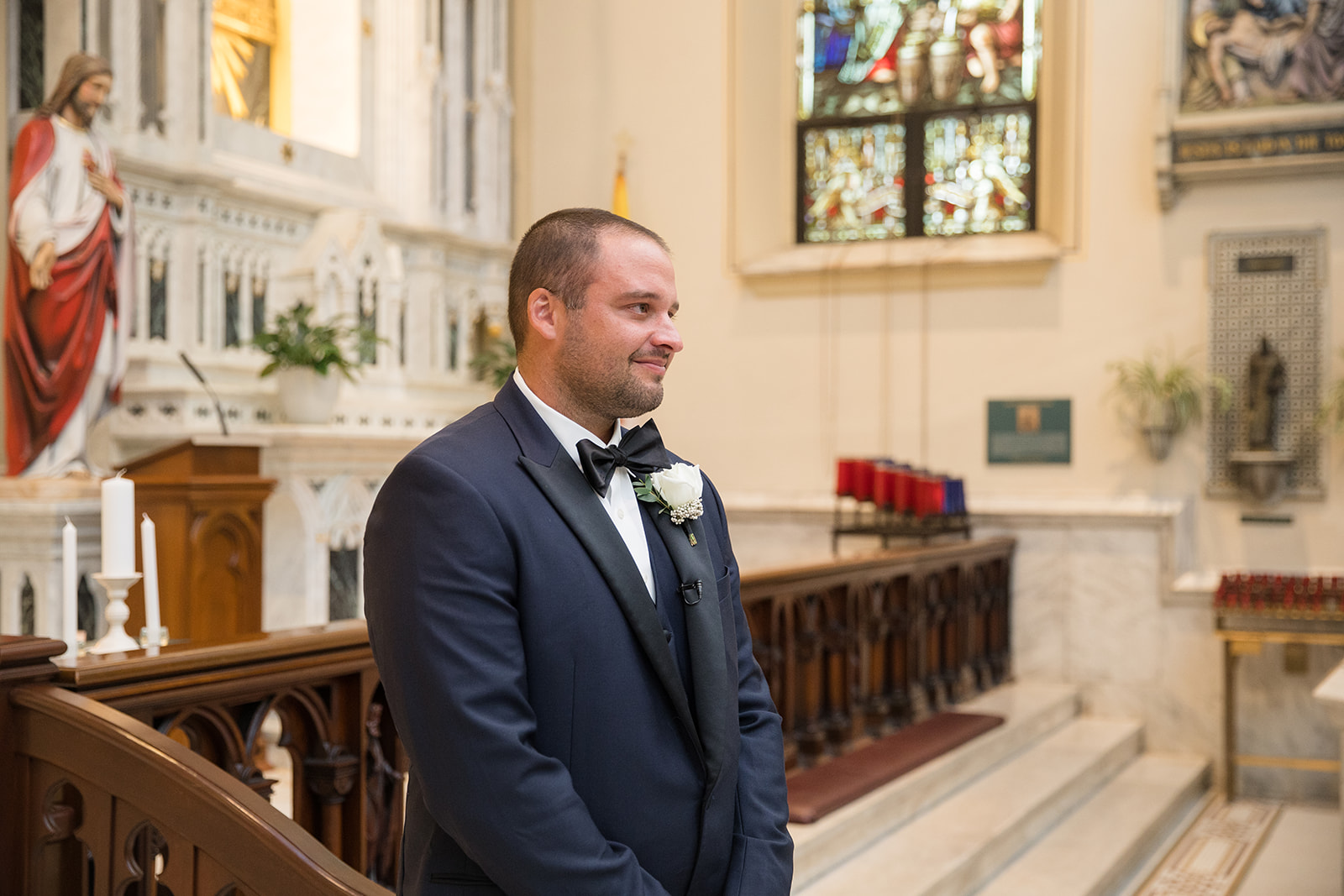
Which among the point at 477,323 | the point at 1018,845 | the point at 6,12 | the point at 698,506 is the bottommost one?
the point at 1018,845

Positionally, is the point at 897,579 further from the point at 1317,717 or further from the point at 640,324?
the point at 640,324

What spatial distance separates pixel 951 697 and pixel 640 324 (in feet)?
17.3

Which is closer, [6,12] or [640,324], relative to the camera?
[640,324]

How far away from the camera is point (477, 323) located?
30.2ft

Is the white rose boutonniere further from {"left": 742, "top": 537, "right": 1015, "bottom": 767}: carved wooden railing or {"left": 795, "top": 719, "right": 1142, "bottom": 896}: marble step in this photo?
{"left": 742, "top": 537, "right": 1015, "bottom": 767}: carved wooden railing

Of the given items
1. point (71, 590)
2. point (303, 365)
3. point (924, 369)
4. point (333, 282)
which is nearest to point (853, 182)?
point (924, 369)

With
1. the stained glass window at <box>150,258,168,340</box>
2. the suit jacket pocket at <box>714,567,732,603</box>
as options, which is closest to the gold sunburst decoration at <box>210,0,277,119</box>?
the stained glass window at <box>150,258,168,340</box>

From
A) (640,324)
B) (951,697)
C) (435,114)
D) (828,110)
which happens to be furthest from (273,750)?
(828,110)

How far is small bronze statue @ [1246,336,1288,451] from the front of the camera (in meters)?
7.51

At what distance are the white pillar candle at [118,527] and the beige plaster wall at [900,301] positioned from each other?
19.2 feet

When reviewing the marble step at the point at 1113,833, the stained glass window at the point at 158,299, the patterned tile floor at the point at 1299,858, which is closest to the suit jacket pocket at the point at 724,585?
the marble step at the point at 1113,833

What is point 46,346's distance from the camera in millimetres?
5809

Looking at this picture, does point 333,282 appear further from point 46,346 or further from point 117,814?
point 117,814

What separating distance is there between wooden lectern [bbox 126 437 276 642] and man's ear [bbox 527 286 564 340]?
371 cm
